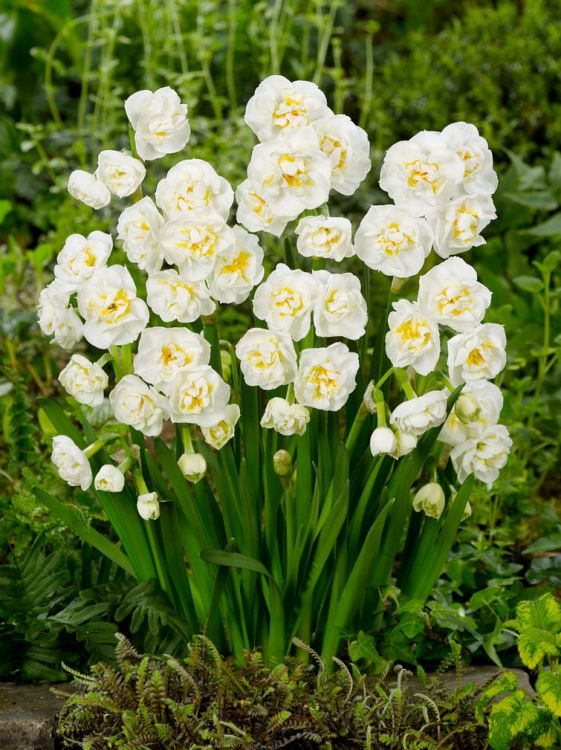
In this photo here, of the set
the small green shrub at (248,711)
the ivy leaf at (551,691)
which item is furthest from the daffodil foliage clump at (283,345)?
the ivy leaf at (551,691)

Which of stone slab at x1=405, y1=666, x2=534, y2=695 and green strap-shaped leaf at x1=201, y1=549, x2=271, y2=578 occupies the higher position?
green strap-shaped leaf at x1=201, y1=549, x2=271, y2=578

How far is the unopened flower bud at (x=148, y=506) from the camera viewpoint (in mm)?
1692

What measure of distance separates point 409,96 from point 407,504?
9.27 feet

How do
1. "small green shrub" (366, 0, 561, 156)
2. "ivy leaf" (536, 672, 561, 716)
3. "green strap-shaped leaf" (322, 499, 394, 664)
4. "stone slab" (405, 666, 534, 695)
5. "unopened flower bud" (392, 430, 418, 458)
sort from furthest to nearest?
"small green shrub" (366, 0, 561, 156), "stone slab" (405, 666, 534, 695), "green strap-shaped leaf" (322, 499, 394, 664), "unopened flower bud" (392, 430, 418, 458), "ivy leaf" (536, 672, 561, 716)

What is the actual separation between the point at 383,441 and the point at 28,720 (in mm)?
806

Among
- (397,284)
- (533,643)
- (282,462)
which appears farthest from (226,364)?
(533,643)

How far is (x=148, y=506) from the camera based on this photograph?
169 centimetres

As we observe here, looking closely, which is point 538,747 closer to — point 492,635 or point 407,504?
point 492,635

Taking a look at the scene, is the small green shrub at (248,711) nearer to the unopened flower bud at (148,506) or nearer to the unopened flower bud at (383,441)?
the unopened flower bud at (148,506)

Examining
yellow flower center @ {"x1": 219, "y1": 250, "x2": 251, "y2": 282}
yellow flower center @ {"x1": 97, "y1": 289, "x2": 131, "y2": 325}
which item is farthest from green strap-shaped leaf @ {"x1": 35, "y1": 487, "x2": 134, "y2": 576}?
yellow flower center @ {"x1": 219, "y1": 250, "x2": 251, "y2": 282}

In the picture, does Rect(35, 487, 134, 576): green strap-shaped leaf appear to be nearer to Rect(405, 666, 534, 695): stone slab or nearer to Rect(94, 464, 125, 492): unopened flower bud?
Rect(94, 464, 125, 492): unopened flower bud

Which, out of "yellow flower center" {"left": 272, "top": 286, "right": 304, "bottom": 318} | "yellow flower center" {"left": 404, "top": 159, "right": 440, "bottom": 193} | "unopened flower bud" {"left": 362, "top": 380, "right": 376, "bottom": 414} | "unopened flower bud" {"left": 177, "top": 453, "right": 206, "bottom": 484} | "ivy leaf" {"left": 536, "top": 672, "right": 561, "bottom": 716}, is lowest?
"ivy leaf" {"left": 536, "top": 672, "right": 561, "bottom": 716}

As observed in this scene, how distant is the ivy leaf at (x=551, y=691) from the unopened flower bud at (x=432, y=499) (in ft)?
1.13

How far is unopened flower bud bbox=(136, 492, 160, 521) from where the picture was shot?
1.69 meters
